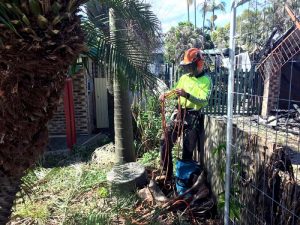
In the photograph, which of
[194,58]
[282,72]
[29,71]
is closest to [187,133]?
[194,58]

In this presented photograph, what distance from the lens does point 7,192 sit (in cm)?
291

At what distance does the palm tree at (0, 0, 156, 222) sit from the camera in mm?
2168

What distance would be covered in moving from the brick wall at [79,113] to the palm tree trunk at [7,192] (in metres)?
6.67

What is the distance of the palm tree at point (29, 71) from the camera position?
2168 mm

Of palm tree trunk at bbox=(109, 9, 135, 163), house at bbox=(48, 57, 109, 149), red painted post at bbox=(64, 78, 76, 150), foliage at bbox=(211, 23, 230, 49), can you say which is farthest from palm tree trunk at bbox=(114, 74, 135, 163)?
foliage at bbox=(211, 23, 230, 49)

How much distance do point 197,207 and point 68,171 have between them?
9.84ft

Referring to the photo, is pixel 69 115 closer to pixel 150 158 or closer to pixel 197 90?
pixel 150 158

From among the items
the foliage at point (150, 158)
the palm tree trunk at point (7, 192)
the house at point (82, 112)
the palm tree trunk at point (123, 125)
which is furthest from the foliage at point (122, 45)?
the house at point (82, 112)

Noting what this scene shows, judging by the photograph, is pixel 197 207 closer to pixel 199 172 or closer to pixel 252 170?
pixel 199 172

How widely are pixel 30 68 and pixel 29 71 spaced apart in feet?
0.13

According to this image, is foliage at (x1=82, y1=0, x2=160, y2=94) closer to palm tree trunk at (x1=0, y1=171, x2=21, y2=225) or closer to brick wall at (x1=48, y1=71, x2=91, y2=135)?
palm tree trunk at (x1=0, y1=171, x2=21, y2=225)

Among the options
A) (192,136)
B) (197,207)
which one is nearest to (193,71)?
(192,136)

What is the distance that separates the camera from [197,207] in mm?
4375

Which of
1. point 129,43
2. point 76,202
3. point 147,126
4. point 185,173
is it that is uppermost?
point 129,43
